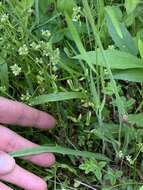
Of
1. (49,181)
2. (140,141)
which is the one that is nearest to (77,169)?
(49,181)

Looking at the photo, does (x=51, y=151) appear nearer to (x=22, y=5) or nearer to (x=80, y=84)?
(x=80, y=84)

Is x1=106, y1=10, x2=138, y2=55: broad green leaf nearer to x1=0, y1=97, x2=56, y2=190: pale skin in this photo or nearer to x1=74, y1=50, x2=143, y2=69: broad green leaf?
x1=74, y1=50, x2=143, y2=69: broad green leaf

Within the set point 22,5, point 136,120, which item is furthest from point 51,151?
point 22,5

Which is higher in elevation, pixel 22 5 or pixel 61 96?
pixel 22 5

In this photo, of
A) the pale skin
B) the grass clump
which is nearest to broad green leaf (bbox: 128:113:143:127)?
the grass clump

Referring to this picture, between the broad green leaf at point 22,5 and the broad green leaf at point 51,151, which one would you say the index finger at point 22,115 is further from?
the broad green leaf at point 22,5

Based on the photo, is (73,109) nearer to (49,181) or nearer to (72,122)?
(72,122)

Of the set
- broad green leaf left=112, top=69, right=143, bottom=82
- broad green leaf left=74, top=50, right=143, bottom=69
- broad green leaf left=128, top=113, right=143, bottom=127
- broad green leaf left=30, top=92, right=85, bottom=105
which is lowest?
broad green leaf left=128, top=113, right=143, bottom=127
